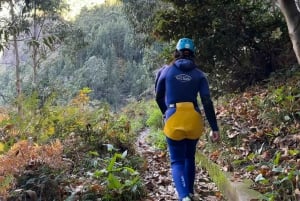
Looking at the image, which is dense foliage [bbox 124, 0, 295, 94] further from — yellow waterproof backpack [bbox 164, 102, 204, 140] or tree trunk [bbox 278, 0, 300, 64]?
yellow waterproof backpack [bbox 164, 102, 204, 140]

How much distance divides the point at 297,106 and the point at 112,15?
33057 millimetres

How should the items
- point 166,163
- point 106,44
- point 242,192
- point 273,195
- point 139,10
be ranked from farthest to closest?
point 106,44, point 139,10, point 166,163, point 242,192, point 273,195

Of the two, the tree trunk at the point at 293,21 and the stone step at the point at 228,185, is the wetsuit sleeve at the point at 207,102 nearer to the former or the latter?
the stone step at the point at 228,185

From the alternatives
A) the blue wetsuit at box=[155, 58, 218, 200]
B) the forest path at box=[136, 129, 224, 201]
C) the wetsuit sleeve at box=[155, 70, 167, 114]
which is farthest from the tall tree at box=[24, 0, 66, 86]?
the blue wetsuit at box=[155, 58, 218, 200]

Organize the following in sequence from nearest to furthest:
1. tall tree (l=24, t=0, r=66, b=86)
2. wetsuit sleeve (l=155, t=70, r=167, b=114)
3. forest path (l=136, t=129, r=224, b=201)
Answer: wetsuit sleeve (l=155, t=70, r=167, b=114)
forest path (l=136, t=129, r=224, b=201)
tall tree (l=24, t=0, r=66, b=86)

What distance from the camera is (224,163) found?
19.0ft

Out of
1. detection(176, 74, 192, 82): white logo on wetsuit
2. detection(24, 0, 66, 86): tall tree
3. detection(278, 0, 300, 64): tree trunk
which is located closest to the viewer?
detection(176, 74, 192, 82): white logo on wetsuit

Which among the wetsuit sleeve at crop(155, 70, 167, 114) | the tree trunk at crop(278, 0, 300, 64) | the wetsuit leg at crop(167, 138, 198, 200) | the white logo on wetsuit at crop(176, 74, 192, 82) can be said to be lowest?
the wetsuit leg at crop(167, 138, 198, 200)

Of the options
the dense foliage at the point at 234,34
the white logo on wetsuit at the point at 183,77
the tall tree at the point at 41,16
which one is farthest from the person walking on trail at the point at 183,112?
the tall tree at the point at 41,16

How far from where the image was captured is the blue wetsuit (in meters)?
4.50

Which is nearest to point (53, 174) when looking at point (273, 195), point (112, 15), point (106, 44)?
point (273, 195)

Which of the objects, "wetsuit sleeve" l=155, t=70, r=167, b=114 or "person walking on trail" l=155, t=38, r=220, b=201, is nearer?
"person walking on trail" l=155, t=38, r=220, b=201

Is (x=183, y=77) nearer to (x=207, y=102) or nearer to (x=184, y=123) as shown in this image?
(x=207, y=102)

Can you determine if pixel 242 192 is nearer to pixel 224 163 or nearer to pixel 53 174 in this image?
pixel 224 163
